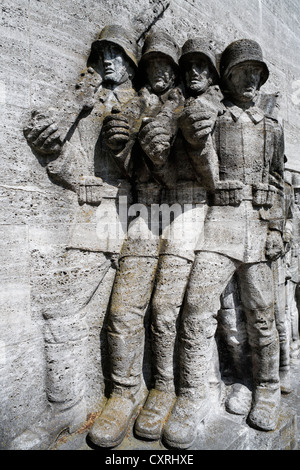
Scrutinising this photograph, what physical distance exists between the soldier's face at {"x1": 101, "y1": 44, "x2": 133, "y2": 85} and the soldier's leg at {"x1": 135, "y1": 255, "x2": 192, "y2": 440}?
5.54 feet

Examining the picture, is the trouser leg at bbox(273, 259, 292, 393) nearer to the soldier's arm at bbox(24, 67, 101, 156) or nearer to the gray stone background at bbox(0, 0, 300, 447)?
the gray stone background at bbox(0, 0, 300, 447)

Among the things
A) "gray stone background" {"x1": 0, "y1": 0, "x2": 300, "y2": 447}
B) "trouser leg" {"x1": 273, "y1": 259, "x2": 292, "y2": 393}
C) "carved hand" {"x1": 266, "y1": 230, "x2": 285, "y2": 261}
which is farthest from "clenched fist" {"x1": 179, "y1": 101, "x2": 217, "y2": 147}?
"trouser leg" {"x1": 273, "y1": 259, "x2": 292, "y2": 393}

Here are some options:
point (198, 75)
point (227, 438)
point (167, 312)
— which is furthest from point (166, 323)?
point (198, 75)

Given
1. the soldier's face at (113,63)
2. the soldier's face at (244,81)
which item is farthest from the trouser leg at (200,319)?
the soldier's face at (113,63)

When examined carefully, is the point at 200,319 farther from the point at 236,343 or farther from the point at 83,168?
the point at 83,168

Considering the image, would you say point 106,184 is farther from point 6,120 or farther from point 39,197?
point 6,120

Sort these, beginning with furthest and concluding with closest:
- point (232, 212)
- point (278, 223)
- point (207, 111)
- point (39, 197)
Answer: point (278, 223), point (232, 212), point (39, 197), point (207, 111)

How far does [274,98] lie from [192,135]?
1294mm

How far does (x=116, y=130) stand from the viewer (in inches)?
123

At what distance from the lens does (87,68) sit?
3395mm

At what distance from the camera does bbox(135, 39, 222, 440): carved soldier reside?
129 inches

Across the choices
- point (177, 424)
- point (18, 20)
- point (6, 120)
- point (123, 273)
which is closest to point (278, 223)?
point (123, 273)

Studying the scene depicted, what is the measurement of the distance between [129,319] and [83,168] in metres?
1.40

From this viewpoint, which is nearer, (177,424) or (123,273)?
(177,424)
